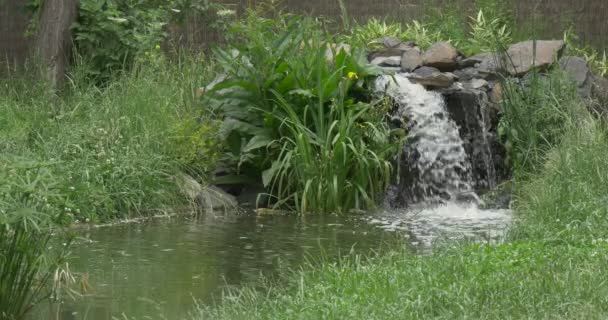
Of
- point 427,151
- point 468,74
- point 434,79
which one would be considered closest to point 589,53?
point 468,74

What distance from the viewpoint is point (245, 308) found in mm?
6805

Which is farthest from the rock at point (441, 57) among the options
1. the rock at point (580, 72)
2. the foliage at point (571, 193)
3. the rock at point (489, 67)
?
the foliage at point (571, 193)

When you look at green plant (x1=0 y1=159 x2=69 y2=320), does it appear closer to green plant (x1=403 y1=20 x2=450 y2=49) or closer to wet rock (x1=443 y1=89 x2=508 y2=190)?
wet rock (x1=443 y1=89 x2=508 y2=190)

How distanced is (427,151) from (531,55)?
2481mm

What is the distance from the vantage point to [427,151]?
1340 cm

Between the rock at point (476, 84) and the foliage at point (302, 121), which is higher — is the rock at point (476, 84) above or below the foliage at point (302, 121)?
above

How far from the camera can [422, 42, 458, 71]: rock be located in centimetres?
1490

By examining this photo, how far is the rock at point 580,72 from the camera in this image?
1439 cm

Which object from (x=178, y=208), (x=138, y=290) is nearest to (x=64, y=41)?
(x=178, y=208)

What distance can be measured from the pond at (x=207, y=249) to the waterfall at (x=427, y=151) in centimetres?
65

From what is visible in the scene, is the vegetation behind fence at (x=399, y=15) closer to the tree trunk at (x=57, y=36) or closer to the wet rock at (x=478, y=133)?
the tree trunk at (x=57, y=36)

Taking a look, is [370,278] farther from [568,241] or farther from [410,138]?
[410,138]

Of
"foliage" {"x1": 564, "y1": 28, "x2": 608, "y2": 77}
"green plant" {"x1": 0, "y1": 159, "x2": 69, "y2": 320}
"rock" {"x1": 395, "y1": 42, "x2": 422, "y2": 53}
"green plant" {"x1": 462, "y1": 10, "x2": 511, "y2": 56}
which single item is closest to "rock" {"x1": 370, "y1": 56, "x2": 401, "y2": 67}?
"rock" {"x1": 395, "y1": 42, "x2": 422, "y2": 53}

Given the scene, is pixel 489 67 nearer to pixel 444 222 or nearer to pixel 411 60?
pixel 411 60
